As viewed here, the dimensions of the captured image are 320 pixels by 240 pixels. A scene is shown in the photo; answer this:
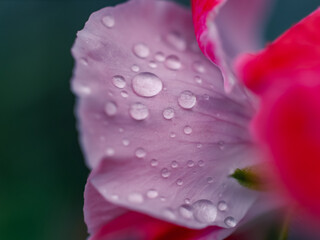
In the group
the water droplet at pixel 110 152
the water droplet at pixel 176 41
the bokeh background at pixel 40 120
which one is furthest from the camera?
the bokeh background at pixel 40 120

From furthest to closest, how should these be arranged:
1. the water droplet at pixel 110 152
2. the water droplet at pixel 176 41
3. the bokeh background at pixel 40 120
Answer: the bokeh background at pixel 40 120
the water droplet at pixel 176 41
the water droplet at pixel 110 152

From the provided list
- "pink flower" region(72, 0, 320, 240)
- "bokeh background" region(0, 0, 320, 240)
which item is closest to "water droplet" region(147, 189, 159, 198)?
"pink flower" region(72, 0, 320, 240)

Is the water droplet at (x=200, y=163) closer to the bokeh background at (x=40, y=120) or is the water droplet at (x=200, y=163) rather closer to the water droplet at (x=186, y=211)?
the water droplet at (x=186, y=211)

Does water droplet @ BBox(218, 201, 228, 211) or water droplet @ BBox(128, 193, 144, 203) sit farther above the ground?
water droplet @ BBox(128, 193, 144, 203)

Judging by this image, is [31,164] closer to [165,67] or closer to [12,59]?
[12,59]

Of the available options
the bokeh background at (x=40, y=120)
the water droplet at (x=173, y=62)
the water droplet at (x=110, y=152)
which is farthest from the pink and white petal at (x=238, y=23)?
the bokeh background at (x=40, y=120)

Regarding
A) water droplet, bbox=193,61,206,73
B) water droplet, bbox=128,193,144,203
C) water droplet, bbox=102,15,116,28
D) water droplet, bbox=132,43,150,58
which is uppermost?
water droplet, bbox=102,15,116,28

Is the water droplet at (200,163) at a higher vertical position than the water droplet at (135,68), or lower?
lower

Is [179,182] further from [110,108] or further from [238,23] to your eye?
[238,23]

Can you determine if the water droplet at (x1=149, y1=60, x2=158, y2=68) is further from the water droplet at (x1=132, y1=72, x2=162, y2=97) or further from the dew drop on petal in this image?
the dew drop on petal
